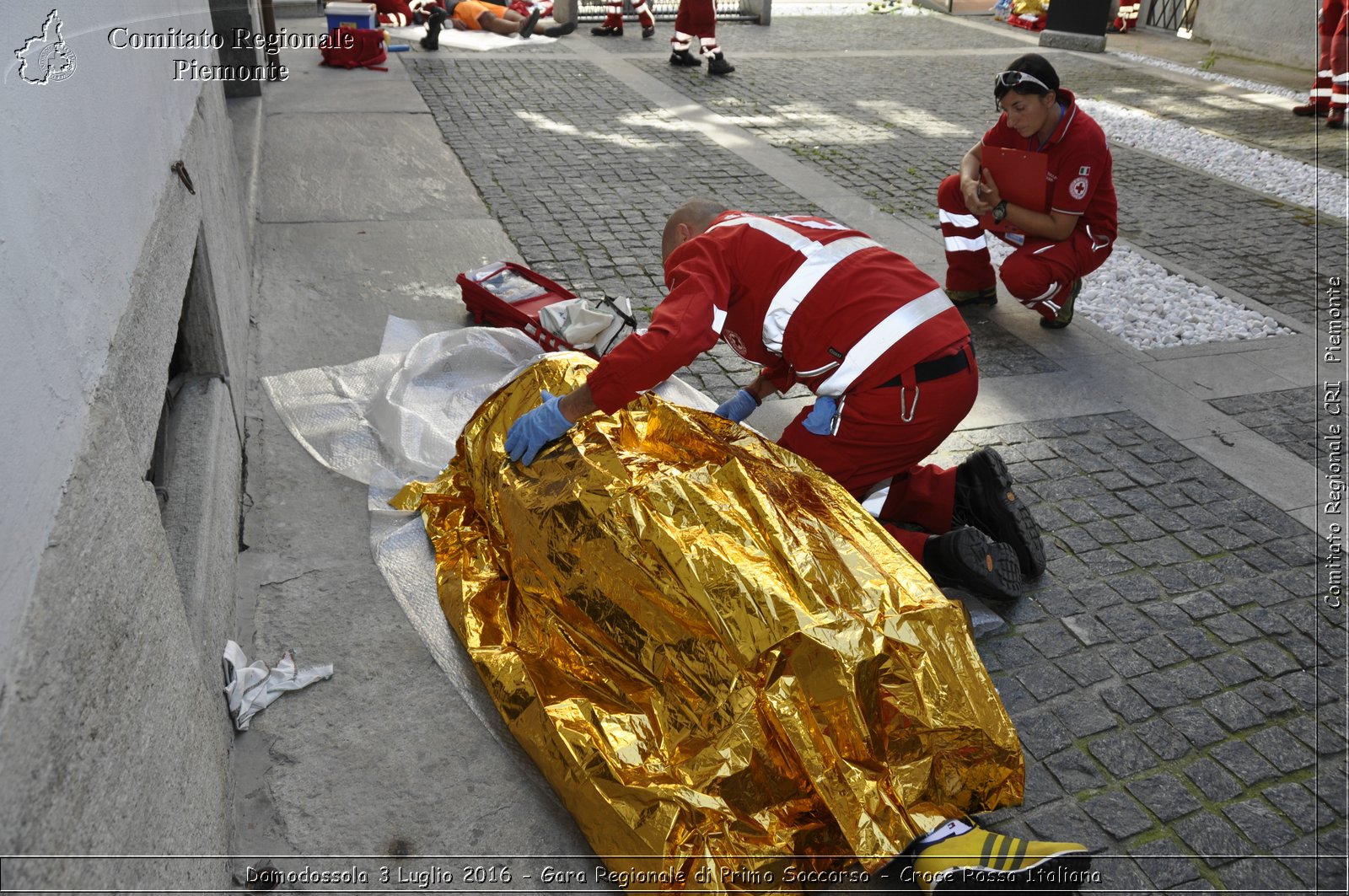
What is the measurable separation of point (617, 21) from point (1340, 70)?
286 inches

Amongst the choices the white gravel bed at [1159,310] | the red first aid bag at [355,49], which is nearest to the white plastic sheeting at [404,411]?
the white gravel bed at [1159,310]

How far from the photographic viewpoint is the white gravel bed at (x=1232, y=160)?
705cm

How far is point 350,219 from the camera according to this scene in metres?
5.59

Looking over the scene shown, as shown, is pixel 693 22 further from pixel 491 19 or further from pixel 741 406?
pixel 741 406

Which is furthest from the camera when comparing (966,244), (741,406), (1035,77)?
(966,244)

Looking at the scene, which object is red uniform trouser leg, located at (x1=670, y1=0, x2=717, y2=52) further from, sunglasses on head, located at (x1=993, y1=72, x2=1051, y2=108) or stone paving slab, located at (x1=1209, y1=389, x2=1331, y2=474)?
stone paving slab, located at (x1=1209, y1=389, x2=1331, y2=474)

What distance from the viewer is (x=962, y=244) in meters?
4.98

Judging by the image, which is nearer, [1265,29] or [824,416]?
[824,416]

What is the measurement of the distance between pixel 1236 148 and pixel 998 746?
25.6 feet

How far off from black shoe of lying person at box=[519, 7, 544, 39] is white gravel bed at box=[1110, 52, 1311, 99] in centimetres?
671

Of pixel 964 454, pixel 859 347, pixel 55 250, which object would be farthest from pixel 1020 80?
pixel 55 250

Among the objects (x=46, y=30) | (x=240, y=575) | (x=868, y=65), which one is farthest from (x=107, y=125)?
(x=868, y=65)

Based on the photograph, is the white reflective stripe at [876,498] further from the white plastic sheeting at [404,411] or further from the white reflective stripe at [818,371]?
the white plastic sheeting at [404,411]

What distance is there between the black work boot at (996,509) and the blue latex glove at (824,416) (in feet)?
1.68
